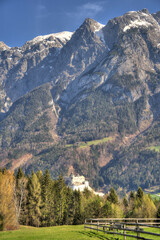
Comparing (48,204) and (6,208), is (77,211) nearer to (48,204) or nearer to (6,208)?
(48,204)

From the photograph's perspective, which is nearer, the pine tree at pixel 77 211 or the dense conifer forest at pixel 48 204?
the dense conifer forest at pixel 48 204

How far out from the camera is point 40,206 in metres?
92.7

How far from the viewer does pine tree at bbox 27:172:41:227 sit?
88.8 meters

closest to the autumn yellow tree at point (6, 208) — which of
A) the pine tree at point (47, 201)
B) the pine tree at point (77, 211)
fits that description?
the pine tree at point (47, 201)

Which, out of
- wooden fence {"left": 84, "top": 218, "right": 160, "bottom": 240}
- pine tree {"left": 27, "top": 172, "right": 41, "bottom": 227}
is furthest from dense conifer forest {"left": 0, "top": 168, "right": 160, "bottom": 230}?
wooden fence {"left": 84, "top": 218, "right": 160, "bottom": 240}

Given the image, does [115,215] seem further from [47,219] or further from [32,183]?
[32,183]

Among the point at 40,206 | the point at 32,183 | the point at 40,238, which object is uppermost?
the point at 32,183

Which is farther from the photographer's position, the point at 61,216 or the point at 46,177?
Result: the point at 61,216

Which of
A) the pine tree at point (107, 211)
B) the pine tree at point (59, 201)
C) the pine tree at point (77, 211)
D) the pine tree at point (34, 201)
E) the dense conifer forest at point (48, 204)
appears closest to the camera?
the dense conifer forest at point (48, 204)

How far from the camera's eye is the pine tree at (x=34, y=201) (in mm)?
88750

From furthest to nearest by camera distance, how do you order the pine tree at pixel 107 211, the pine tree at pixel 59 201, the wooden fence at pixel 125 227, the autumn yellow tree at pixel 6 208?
the pine tree at pixel 59 201, the pine tree at pixel 107 211, the autumn yellow tree at pixel 6 208, the wooden fence at pixel 125 227

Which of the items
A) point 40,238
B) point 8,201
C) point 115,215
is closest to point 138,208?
point 115,215

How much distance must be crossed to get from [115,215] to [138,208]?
1606cm

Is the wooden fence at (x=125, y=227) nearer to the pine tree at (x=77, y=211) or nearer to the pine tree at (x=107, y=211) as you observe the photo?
the pine tree at (x=107, y=211)
